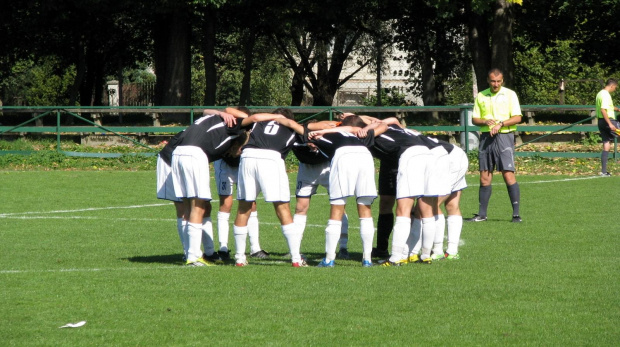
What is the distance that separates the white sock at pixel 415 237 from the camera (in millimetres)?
11033

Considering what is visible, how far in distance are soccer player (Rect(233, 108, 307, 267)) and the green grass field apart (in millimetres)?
470

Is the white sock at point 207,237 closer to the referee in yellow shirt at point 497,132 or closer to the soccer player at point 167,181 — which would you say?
the soccer player at point 167,181

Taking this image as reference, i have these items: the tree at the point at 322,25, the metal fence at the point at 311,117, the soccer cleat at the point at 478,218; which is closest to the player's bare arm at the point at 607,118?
the metal fence at the point at 311,117

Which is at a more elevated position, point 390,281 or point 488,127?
point 488,127

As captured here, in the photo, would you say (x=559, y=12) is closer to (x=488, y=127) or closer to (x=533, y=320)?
(x=488, y=127)

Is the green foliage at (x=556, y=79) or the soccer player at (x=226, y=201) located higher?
the green foliage at (x=556, y=79)

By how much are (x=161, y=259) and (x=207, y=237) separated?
59cm

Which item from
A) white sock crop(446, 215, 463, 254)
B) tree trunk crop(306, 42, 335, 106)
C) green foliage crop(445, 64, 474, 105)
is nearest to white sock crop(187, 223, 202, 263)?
white sock crop(446, 215, 463, 254)

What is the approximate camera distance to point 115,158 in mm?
28141

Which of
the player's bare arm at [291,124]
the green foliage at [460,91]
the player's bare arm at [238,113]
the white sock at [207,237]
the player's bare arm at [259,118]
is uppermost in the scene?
the green foliage at [460,91]

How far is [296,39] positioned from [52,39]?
38.2 ft

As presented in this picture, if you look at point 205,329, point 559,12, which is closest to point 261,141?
point 205,329

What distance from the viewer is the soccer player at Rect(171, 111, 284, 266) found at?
34.8 ft

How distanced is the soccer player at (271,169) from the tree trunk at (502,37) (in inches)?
851
